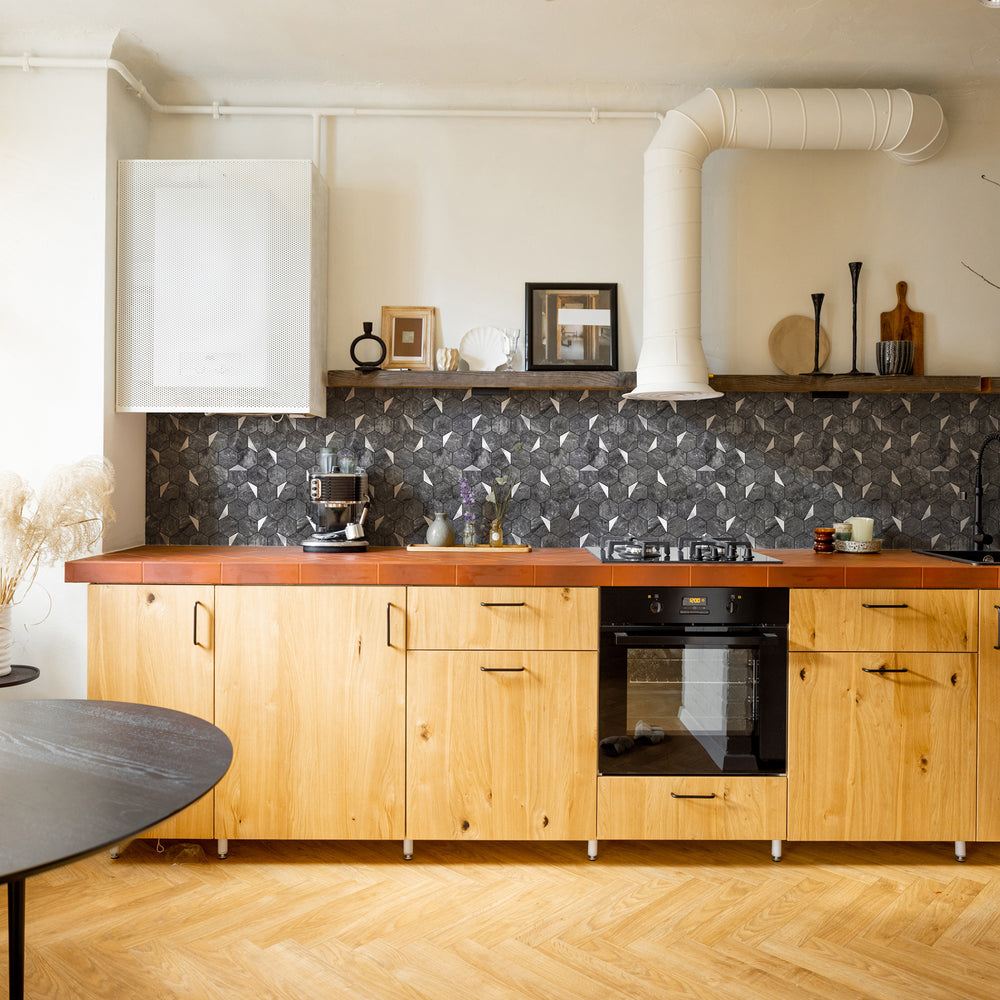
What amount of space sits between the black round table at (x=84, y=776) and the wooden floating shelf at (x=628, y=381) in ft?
5.60

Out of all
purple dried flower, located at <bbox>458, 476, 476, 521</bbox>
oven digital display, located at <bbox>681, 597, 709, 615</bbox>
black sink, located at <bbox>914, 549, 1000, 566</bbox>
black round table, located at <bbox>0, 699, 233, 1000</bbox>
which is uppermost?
purple dried flower, located at <bbox>458, 476, 476, 521</bbox>

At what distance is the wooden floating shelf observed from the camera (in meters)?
3.02

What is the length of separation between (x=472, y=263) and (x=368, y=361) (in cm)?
58

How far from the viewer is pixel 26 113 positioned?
284cm

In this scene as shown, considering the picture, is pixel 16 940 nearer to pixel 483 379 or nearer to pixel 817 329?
pixel 483 379

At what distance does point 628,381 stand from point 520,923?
187 cm

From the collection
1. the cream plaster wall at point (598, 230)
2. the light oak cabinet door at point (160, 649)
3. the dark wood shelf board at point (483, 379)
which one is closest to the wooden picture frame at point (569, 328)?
the cream plaster wall at point (598, 230)

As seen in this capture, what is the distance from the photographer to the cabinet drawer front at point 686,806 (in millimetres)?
2631

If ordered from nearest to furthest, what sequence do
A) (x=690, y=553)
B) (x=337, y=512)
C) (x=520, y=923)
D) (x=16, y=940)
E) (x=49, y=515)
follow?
(x=16, y=940) < (x=520, y=923) < (x=49, y=515) < (x=690, y=553) < (x=337, y=512)

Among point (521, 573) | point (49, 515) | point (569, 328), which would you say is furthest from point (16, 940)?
point (569, 328)

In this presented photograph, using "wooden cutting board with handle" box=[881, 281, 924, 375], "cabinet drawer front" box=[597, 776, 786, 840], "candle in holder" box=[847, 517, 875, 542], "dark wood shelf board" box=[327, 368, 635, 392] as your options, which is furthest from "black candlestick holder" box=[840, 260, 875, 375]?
"cabinet drawer front" box=[597, 776, 786, 840]

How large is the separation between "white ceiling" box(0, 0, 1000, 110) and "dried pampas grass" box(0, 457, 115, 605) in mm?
1507

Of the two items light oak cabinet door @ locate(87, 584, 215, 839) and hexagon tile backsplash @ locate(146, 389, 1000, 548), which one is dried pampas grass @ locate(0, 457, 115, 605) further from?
hexagon tile backsplash @ locate(146, 389, 1000, 548)

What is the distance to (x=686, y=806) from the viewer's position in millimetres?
2631
